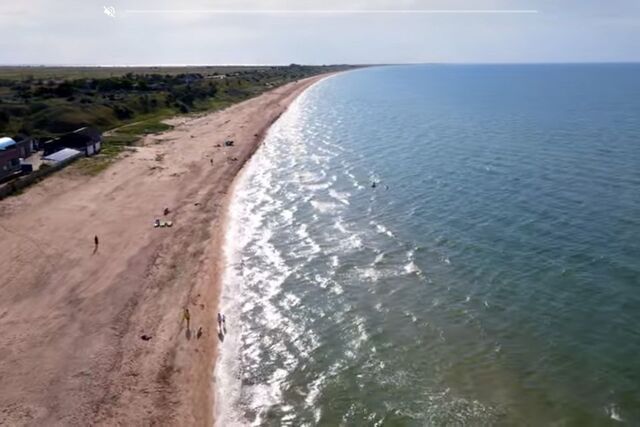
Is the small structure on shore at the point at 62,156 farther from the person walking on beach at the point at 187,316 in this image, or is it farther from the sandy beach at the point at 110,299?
the person walking on beach at the point at 187,316

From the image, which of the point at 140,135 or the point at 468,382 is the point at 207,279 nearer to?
the point at 468,382

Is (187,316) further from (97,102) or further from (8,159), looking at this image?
(97,102)

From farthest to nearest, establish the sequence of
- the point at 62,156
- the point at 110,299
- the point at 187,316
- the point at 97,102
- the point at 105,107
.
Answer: the point at 97,102 → the point at 105,107 → the point at 62,156 → the point at 110,299 → the point at 187,316

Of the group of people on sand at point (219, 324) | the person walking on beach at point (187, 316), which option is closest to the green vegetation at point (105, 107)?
the person walking on beach at point (187, 316)

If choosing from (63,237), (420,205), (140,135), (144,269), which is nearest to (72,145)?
(140,135)

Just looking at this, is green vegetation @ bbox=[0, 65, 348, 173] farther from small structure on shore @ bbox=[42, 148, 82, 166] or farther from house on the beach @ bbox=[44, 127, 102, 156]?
house on the beach @ bbox=[44, 127, 102, 156]

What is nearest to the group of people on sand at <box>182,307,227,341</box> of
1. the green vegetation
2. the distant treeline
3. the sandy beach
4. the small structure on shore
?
the sandy beach

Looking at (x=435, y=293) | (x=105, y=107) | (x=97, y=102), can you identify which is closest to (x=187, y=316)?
(x=435, y=293)
